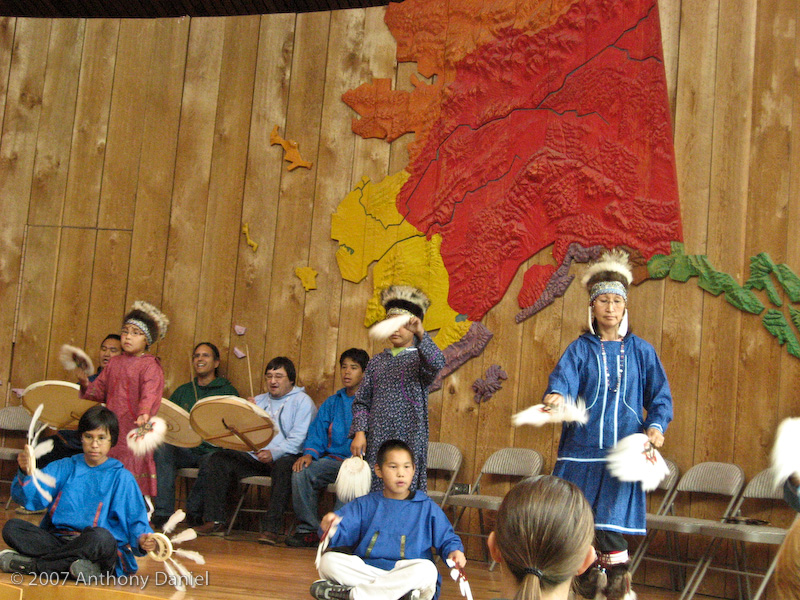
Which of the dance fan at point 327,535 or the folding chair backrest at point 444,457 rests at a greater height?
the folding chair backrest at point 444,457

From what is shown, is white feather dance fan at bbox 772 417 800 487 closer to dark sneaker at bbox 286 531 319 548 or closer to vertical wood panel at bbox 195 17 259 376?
dark sneaker at bbox 286 531 319 548

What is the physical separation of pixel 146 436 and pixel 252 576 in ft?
2.73

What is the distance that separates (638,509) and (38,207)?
476cm

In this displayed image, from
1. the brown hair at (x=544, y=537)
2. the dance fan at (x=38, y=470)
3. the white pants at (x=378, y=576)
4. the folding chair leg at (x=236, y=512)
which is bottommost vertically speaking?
the folding chair leg at (x=236, y=512)

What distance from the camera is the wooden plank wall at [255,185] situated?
15.7 ft

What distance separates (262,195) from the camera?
19.6ft

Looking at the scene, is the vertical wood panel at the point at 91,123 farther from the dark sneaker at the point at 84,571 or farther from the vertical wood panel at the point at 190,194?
the dark sneaker at the point at 84,571

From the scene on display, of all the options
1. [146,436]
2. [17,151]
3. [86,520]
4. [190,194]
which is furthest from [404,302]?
[17,151]

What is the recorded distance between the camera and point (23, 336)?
6223 mm

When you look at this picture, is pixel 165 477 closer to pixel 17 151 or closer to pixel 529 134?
pixel 17 151

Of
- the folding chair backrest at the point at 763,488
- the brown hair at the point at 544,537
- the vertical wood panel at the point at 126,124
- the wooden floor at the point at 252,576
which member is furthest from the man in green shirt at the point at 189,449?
the brown hair at the point at 544,537

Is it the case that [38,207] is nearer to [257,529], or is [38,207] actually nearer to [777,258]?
[257,529]

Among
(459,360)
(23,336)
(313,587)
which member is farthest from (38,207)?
(313,587)

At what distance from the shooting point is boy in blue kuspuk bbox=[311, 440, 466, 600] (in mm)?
3184
